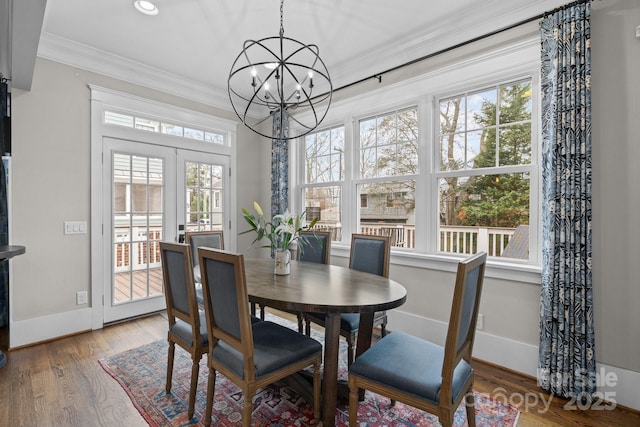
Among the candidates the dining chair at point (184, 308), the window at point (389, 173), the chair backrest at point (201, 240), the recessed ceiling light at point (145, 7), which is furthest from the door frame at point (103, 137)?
the window at point (389, 173)

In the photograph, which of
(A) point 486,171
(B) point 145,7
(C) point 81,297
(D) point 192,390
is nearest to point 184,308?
(D) point 192,390

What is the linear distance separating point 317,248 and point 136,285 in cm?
219

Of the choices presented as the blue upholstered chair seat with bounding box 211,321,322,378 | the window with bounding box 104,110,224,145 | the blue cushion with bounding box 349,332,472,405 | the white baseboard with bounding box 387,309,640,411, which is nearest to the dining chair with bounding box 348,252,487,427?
the blue cushion with bounding box 349,332,472,405

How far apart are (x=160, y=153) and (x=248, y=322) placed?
295 cm

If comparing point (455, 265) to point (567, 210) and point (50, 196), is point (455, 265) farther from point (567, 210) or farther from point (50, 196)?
point (50, 196)

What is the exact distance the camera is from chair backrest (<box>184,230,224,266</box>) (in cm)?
305

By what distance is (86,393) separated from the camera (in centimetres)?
214

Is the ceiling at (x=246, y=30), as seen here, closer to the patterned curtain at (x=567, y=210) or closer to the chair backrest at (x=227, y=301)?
the patterned curtain at (x=567, y=210)

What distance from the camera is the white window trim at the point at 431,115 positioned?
8.00ft

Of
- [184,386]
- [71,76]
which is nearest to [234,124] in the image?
[71,76]

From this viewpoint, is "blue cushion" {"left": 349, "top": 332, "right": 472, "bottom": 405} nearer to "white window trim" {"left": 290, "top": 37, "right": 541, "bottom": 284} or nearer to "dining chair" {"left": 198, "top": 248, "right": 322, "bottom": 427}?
"dining chair" {"left": 198, "top": 248, "right": 322, "bottom": 427}

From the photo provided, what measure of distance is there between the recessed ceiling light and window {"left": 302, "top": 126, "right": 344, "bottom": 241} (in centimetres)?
216

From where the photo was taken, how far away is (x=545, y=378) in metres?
2.18

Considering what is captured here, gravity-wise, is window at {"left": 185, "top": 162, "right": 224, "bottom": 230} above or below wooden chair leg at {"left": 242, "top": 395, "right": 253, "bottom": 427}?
above
